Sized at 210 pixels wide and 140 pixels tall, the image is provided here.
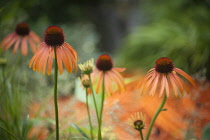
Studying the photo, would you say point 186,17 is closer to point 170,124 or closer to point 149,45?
point 149,45

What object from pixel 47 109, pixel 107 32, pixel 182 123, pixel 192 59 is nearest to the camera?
pixel 182 123

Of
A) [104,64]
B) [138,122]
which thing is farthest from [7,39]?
[138,122]

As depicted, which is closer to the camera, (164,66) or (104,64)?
(164,66)

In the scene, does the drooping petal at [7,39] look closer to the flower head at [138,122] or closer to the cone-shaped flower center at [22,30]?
the cone-shaped flower center at [22,30]

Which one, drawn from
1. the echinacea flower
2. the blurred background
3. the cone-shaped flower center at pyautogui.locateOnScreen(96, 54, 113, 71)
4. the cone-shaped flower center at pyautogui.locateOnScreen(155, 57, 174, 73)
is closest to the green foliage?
the blurred background

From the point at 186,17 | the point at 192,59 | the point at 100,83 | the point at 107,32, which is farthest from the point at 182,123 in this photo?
the point at 107,32

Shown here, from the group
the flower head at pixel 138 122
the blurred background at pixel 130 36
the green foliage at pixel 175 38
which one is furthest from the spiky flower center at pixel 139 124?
the green foliage at pixel 175 38

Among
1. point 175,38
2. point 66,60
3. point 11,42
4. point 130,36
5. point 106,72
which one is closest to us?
point 66,60

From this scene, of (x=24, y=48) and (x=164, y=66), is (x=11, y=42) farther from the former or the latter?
Result: (x=164, y=66)

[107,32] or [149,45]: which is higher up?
[107,32]
